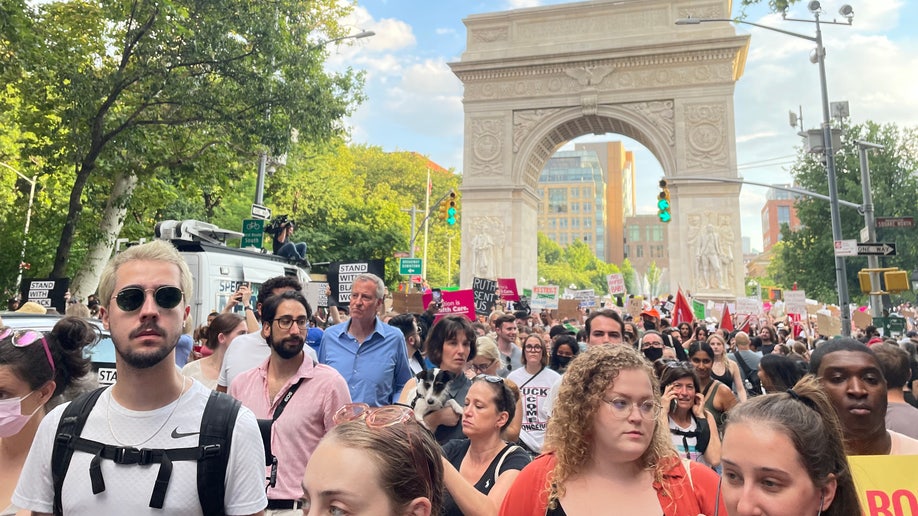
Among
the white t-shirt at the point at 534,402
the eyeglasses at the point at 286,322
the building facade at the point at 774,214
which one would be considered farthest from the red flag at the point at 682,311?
the building facade at the point at 774,214

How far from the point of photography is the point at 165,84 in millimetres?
13812

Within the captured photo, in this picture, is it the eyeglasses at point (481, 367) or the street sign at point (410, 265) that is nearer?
the eyeglasses at point (481, 367)

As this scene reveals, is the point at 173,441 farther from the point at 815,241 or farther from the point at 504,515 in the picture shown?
the point at 815,241

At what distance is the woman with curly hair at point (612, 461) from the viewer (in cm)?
236

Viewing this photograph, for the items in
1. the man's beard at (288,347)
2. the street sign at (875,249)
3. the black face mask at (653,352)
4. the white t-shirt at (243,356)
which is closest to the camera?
the man's beard at (288,347)

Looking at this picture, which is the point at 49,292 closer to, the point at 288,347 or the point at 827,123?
the point at 288,347

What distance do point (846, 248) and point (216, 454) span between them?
1548 cm

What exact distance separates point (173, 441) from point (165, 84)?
45.8 ft

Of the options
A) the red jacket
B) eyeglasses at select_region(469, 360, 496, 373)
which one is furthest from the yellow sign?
eyeglasses at select_region(469, 360, 496, 373)

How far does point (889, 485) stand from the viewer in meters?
2.57

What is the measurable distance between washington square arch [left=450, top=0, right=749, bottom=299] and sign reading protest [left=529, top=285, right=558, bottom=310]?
27.3 ft

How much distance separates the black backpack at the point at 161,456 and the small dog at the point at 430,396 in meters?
1.62

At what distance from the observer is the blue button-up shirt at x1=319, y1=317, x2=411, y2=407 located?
480cm

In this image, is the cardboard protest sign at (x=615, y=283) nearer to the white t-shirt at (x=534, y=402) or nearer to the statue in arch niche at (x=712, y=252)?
the statue in arch niche at (x=712, y=252)
